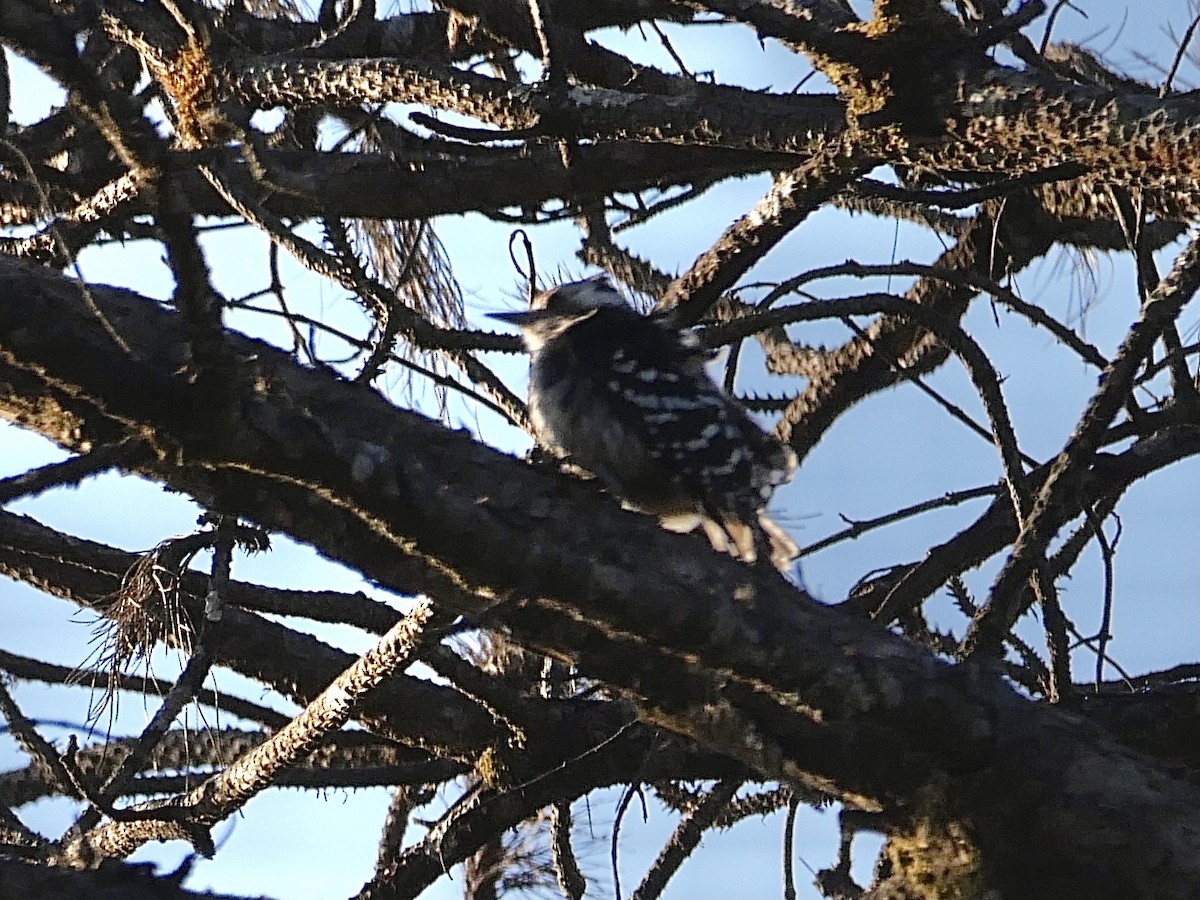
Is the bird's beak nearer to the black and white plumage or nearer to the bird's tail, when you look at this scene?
the black and white plumage

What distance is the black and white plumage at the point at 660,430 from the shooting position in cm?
281

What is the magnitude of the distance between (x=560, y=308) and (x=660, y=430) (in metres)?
0.67

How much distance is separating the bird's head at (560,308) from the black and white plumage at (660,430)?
102mm

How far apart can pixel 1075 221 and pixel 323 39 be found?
1.84m

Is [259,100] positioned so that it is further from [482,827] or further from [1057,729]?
[1057,729]

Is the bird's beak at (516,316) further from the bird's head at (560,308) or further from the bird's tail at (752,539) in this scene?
the bird's tail at (752,539)

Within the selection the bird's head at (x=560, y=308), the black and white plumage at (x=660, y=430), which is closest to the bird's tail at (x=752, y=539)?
the black and white plumage at (x=660, y=430)

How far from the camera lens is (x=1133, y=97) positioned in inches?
79.7

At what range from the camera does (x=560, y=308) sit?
338 cm

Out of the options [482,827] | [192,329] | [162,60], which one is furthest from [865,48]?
[482,827]

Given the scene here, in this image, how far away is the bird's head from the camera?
322cm

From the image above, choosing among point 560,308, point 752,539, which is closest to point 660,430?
point 752,539

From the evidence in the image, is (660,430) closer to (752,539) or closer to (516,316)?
(752,539)

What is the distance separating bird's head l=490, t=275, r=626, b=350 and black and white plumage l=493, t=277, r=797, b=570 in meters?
0.10
